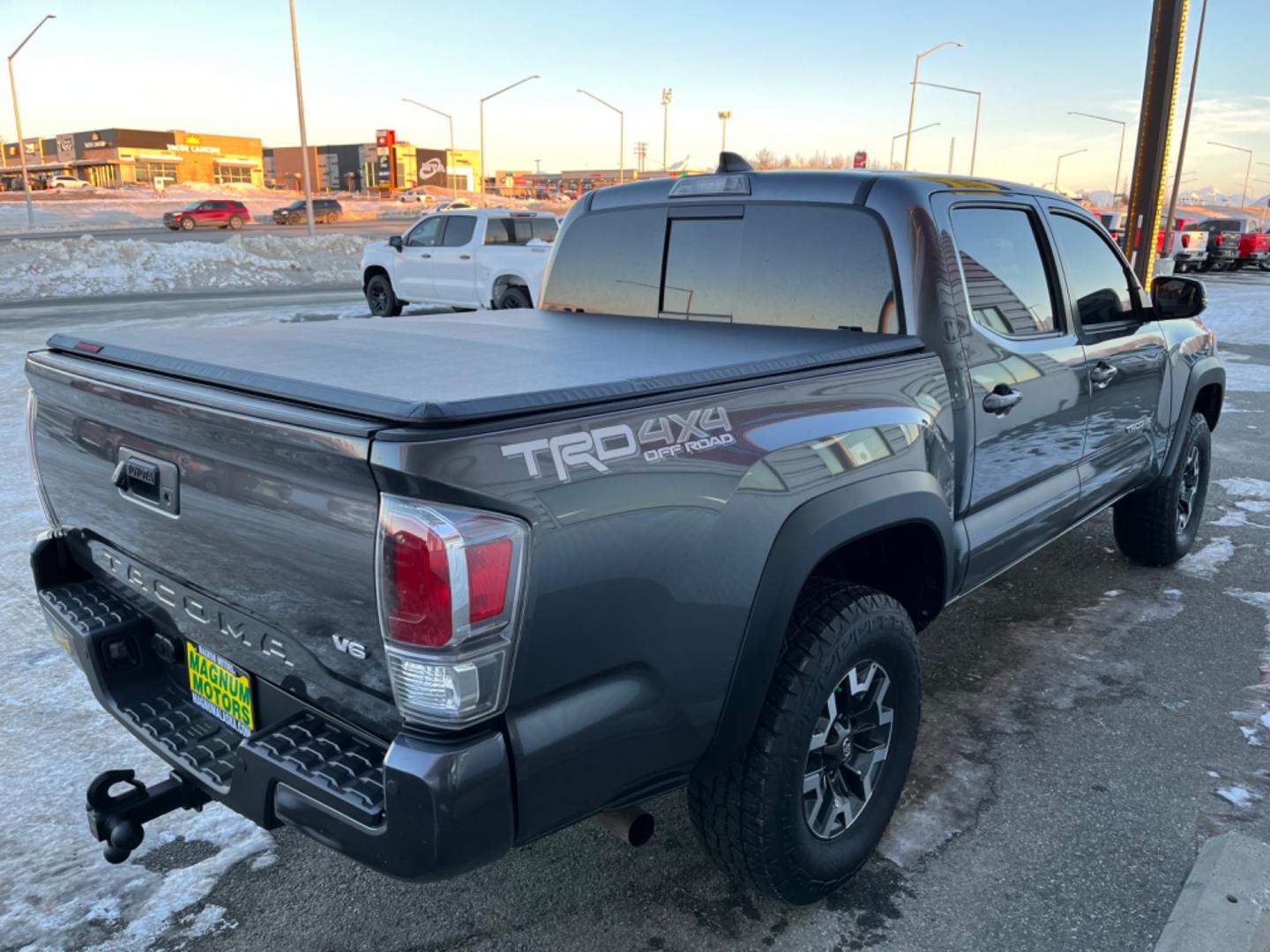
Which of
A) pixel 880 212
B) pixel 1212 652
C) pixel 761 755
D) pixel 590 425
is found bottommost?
pixel 1212 652

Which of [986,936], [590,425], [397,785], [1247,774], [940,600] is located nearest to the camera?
[397,785]

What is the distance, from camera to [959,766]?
3.34 m

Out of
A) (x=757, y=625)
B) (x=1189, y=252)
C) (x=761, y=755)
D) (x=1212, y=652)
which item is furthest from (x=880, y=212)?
(x=1189, y=252)

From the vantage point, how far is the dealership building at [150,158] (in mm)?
99500

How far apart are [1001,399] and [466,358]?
178 cm

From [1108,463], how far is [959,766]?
1629 millimetres

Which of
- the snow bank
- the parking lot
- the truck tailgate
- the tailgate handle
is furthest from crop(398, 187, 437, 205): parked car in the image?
the tailgate handle

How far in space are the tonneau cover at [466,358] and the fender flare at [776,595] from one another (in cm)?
37

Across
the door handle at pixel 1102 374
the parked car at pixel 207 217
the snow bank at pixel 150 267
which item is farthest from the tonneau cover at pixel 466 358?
the parked car at pixel 207 217

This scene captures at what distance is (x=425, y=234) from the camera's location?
627 inches

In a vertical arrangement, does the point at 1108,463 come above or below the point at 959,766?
A: above

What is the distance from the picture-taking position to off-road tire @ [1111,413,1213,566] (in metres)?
4.98

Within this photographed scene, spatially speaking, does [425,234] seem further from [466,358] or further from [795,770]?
[795,770]

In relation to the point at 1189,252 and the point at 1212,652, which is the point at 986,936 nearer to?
the point at 1212,652
